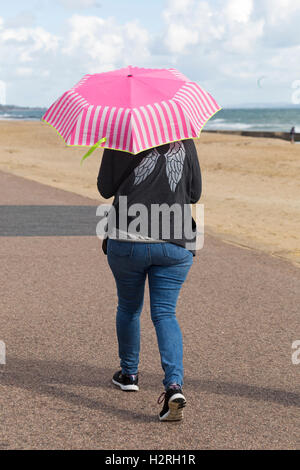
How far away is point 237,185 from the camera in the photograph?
60.8 feet

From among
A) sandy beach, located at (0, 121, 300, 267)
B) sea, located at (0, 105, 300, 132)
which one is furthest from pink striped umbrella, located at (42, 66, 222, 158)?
sea, located at (0, 105, 300, 132)

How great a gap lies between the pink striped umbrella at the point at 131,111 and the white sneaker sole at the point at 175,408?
1.36 metres

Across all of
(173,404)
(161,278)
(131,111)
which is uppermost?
(131,111)

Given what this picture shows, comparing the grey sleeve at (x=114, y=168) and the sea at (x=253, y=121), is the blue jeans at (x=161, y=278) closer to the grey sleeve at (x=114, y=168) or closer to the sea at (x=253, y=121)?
the grey sleeve at (x=114, y=168)

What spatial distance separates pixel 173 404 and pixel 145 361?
108cm

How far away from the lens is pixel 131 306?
3.78 m

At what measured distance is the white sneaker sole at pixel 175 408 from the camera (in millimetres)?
3458

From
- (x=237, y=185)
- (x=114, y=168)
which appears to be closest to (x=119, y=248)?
(x=114, y=168)

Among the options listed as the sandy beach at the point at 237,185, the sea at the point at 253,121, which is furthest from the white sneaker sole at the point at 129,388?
the sea at the point at 253,121

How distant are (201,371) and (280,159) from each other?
2243 cm

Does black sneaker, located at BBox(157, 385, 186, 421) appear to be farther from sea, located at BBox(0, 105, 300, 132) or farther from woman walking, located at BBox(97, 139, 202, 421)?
sea, located at BBox(0, 105, 300, 132)

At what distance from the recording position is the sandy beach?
32.9 ft

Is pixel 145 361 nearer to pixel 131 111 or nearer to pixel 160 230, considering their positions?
pixel 160 230
